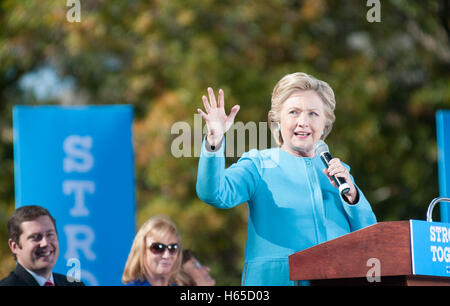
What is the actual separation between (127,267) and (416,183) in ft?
24.8

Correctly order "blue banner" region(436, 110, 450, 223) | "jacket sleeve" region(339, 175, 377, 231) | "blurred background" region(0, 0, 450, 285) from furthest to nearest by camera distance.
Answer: "blurred background" region(0, 0, 450, 285) → "blue banner" region(436, 110, 450, 223) → "jacket sleeve" region(339, 175, 377, 231)

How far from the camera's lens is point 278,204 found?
400 cm

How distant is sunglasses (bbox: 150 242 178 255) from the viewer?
5.23 meters

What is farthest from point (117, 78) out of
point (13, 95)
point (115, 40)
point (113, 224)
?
point (113, 224)

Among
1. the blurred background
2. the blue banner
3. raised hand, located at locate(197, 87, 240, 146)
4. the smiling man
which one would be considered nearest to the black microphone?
raised hand, located at locate(197, 87, 240, 146)

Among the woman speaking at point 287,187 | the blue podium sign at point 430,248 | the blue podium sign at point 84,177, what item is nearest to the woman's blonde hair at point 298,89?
the woman speaking at point 287,187

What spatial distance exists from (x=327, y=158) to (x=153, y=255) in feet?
5.56

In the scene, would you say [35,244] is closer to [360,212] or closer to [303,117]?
[303,117]

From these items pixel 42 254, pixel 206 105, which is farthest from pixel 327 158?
pixel 42 254

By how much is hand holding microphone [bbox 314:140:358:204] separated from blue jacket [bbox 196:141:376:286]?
56 mm

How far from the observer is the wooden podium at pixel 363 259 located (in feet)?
10.7

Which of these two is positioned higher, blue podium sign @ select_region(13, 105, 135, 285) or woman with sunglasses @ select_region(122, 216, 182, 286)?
blue podium sign @ select_region(13, 105, 135, 285)

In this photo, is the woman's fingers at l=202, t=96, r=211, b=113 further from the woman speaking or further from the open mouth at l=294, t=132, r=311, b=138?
the open mouth at l=294, t=132, r=311, b=138

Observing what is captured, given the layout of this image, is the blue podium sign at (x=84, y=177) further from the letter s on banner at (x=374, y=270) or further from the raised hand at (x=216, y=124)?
the letter s on banner at (x=374, y=270)
